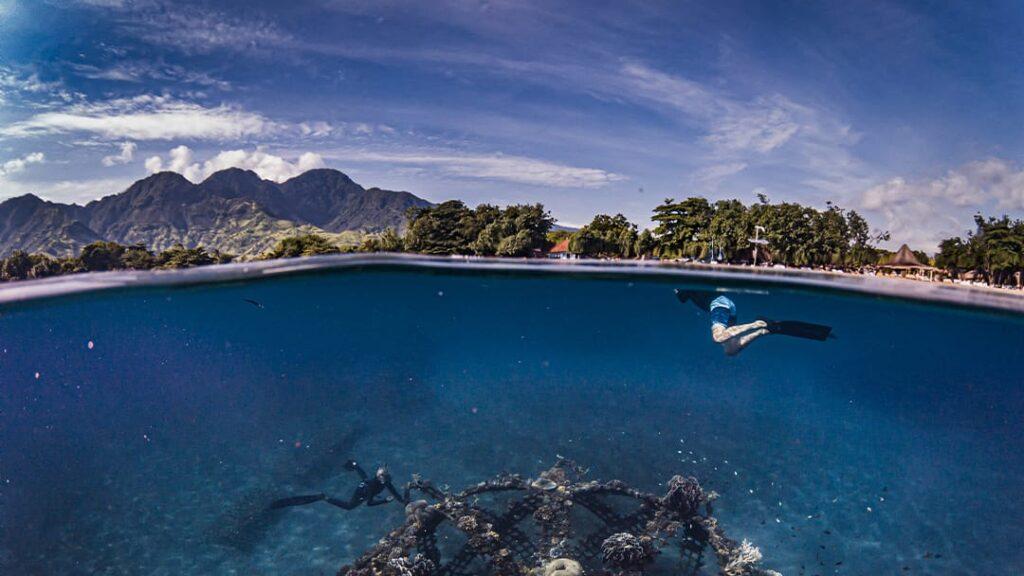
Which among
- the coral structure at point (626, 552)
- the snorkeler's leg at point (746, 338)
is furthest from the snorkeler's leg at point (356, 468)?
the snorkeler's leg at point (746, 338)

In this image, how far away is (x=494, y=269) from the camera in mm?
19484

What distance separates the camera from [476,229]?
2059cm

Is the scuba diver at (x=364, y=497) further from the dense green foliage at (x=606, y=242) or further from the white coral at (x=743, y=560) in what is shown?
the dense green foliage at (x=606, y=242)

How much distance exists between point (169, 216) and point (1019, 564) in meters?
46.7

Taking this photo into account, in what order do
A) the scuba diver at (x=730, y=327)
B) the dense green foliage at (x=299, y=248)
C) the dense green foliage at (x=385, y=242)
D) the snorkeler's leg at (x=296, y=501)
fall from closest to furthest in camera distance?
the snorkeler's leg at (x=296, y=501) → the scuba diver at (x=730, y=327) → the dense green foliage at (x=299, y=248) → the dense green foliage at (x=385, y=242)

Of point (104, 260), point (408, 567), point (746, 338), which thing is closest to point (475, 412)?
point (408, 567)

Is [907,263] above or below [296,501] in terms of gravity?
Result: above

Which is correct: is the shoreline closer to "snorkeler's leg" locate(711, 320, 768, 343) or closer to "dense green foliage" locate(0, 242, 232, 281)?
"dense green foliage" locate(0, 242, 232, 281)

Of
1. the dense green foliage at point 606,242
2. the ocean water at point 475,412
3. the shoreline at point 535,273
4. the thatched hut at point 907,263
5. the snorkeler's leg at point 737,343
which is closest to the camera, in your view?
the ocean water at point 475,412

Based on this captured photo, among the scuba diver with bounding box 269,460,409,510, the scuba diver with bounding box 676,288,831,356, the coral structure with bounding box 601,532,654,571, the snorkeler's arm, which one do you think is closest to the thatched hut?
the scuba diver with bounding box 676,288,831,356

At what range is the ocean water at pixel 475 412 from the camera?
960 cm

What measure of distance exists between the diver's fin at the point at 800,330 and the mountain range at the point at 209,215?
18.5 meters

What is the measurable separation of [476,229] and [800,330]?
16.8 metres

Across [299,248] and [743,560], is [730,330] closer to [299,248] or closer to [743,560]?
[743,560]
